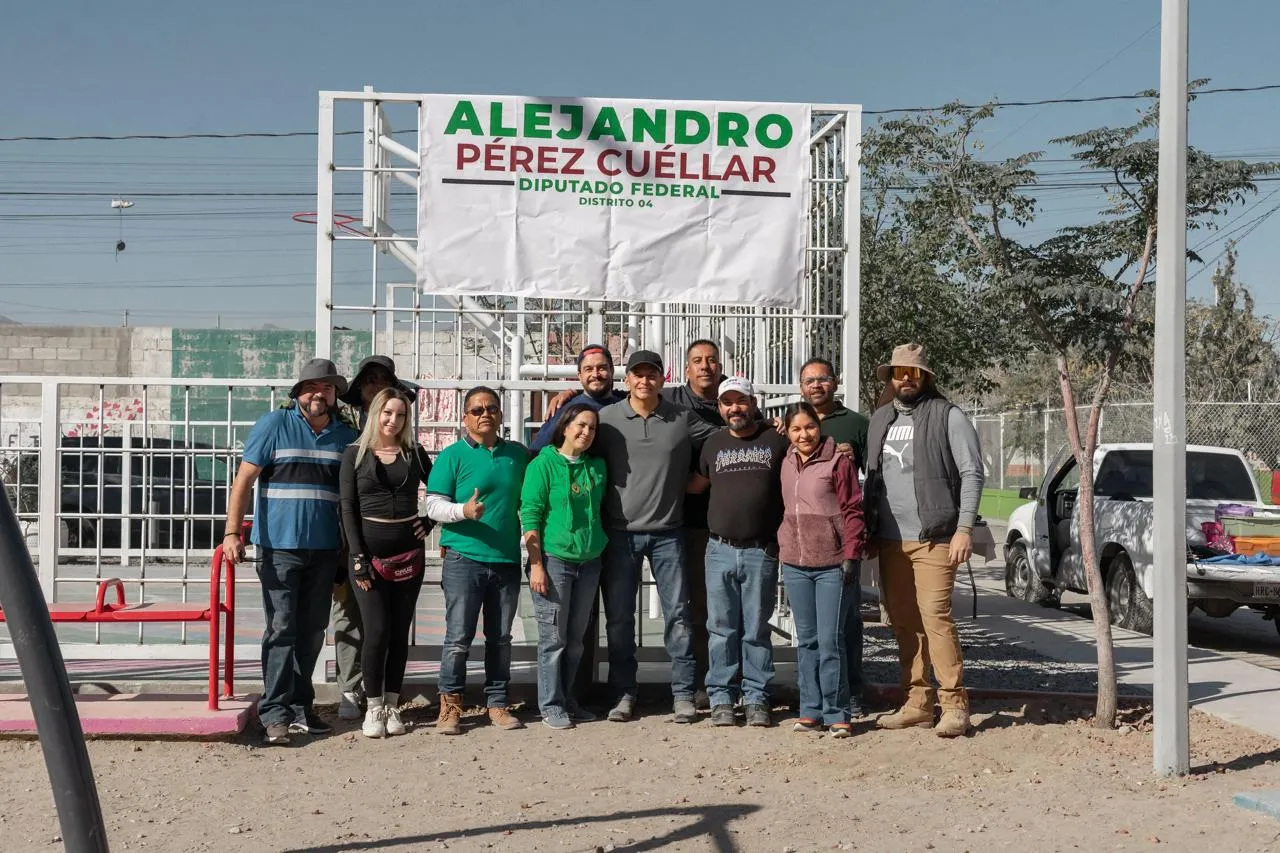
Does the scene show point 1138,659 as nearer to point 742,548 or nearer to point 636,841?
point 742,548

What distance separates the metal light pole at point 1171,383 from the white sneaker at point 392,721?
152 inches

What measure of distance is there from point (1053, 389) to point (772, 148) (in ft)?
121

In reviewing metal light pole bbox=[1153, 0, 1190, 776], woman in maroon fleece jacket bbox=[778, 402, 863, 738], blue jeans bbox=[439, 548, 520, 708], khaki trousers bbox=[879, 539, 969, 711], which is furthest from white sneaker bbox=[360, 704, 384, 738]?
metal light pole bbox=[1153, 0, 1190, 776]

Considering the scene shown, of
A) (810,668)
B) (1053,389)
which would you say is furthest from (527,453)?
(1053,389)

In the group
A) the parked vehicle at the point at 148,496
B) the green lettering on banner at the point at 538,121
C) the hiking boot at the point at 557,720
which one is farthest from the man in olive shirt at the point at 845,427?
the parked vehicle at the point at 148,496

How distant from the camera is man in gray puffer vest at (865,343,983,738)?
7059 millimetres

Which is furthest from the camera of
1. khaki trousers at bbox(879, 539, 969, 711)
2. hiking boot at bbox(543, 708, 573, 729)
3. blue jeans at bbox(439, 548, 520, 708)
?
hiking boot at bbox(543, 708, 573, 729)

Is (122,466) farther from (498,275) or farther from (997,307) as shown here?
(997,307)

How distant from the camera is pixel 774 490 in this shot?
7211 mm

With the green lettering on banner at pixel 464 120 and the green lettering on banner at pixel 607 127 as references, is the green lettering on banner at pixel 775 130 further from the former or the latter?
the green lettering on banner at pixel 464 120

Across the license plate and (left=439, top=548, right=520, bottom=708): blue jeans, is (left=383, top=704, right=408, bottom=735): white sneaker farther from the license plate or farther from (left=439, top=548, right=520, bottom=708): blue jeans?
the license plate

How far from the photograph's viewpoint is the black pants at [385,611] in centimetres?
692

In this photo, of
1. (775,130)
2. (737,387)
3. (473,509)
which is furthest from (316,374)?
(775,130)

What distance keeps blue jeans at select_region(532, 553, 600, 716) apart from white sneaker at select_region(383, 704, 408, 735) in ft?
2.62
